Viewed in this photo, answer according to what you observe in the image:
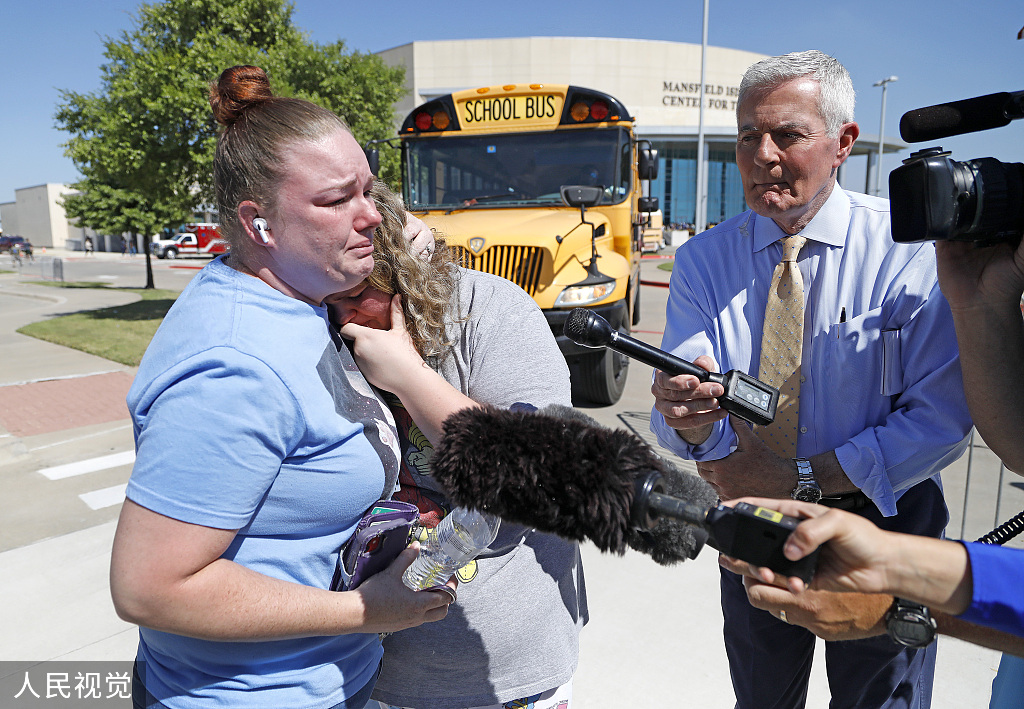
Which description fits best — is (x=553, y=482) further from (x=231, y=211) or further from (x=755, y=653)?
(x=755, y=653)

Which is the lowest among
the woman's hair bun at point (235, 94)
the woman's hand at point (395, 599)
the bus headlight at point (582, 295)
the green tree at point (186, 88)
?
the woman's hand at point (395, 599)

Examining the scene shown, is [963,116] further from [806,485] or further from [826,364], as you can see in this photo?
[806,485]

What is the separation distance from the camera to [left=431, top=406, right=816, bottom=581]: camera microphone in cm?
87

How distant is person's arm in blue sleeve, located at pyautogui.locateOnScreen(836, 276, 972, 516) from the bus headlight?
417 centimetres

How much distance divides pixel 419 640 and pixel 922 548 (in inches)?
43.0

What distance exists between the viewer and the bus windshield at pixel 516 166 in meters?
6.68

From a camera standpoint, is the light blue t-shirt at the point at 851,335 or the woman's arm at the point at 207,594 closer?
the woman's arm at the point at 207,594

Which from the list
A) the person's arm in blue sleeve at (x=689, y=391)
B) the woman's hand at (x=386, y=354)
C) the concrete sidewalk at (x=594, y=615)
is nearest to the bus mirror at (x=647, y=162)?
the concrete sidewalk at (x=594, y=615)

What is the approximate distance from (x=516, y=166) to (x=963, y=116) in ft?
18.8

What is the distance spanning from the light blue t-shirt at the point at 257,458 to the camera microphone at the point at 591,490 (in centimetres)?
30

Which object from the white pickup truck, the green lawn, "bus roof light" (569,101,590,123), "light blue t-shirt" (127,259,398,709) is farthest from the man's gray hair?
the white pickup truck

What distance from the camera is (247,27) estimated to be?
1334cm

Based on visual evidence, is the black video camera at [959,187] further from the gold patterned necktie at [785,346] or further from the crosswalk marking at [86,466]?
the crosswalk marking at [86,466]

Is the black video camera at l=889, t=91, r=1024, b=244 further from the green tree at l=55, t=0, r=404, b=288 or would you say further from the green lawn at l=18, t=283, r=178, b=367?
the green tree at l=55, t=0, r=404, b=288
